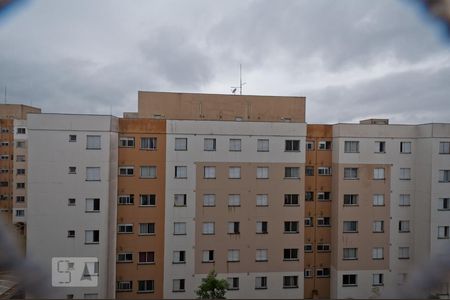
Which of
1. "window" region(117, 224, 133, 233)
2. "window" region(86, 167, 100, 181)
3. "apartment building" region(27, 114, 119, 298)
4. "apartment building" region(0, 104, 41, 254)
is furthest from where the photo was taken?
"apartment building" region(0, 104, 41, 254)

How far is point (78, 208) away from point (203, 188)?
277 cm

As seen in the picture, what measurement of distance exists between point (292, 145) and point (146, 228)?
156 inches

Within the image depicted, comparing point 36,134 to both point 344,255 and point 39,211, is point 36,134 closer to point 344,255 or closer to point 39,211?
point 39,211

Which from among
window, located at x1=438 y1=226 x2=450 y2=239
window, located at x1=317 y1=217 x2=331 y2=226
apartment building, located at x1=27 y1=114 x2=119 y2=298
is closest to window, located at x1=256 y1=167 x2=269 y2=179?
window, located at x1=317 y1=217 x2=331 y2=226

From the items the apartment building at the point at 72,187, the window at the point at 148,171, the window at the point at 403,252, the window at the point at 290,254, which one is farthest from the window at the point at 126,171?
the window at the point at 403,252

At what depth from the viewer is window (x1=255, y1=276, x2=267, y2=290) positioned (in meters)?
9.55

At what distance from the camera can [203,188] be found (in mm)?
9375

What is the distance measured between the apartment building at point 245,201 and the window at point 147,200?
0.11 ft

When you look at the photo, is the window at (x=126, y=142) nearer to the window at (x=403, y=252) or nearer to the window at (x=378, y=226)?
the window at (x=378, y=226)

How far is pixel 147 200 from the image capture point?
9.30 metres

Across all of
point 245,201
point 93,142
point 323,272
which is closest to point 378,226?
point 323,272

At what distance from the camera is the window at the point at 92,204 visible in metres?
8.62

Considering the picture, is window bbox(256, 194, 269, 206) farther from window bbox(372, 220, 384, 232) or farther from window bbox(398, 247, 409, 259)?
window bbox(398, 247, 409, 259)

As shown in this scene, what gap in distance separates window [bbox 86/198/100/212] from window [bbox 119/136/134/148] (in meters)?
1.40
